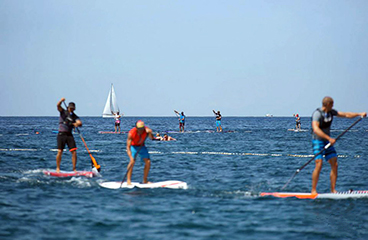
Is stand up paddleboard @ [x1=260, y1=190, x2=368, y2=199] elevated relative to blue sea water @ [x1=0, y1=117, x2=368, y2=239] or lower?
elevated

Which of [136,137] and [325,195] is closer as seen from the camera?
[325,195]

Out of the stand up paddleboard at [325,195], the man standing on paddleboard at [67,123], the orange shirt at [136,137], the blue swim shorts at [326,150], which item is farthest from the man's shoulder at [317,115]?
the man standing on paddleboard at [67,123]

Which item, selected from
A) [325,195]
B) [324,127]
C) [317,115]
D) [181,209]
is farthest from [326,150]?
[181,209]

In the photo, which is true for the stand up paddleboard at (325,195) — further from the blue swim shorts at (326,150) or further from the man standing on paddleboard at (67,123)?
the man standing on paddleboard at (67,123)

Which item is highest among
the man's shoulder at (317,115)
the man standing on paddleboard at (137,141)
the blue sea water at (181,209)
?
the man's shoulder at (317,115)

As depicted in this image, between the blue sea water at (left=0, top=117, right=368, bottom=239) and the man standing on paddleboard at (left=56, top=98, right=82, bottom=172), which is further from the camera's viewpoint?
the man standing on paddleboard at (left=56, top=98, right=82, bottom=172)

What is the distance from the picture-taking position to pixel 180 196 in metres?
11.8

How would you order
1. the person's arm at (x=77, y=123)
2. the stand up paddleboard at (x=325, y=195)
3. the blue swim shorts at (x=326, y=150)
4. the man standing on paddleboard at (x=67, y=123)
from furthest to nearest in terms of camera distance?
the man standing on paddleboard at (x=67, y=123), the person's arm at (x=77, y=123), the stand up paddleboard at (x=325, y=195), the blue swim shorts at (x=326, y=150)

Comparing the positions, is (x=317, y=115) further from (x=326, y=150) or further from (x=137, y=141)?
(x=137, y=141)

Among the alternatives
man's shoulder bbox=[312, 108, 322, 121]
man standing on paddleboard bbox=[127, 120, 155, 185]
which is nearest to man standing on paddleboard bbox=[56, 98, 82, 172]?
man standing on paddleboard bbox=[127, 120, 155, 185]

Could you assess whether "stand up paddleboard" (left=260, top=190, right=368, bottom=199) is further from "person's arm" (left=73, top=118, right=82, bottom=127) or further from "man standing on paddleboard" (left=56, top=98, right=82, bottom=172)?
"man standing on paddleboard" (left=56, top=98, right=82, bottom=172)

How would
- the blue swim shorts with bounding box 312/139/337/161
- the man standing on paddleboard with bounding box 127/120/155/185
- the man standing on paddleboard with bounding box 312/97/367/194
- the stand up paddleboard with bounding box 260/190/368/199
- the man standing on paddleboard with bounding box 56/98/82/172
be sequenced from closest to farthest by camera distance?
the man standing on paddleboard with bounding box 312/97/367/194 → the blue swim shorts with bounding box 312/139/337/161 → the stand up paddleboard with bounding box 260/190/368/199 → the man standing on paddleboard with bounding box 127/120/155/185 → the man standing on paddleboard with bounding box 56/98/82/172

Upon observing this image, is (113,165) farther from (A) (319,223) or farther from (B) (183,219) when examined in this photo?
(A) (319,223)

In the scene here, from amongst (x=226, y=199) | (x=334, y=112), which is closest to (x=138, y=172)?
(x=226, y=199)
